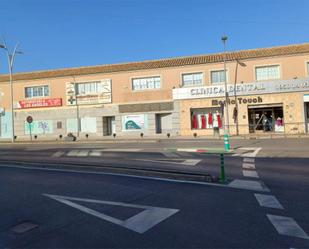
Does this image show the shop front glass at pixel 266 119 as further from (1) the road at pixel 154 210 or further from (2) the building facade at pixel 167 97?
(1) the road at pixel 154 210

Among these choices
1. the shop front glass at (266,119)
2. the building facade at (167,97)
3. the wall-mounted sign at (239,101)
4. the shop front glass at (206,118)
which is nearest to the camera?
the building facade at (167,97)

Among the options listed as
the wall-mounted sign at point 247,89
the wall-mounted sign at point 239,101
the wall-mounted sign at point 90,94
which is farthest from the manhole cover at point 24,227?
the wall-mounted sign at point 90,94

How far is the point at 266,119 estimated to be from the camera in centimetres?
3328

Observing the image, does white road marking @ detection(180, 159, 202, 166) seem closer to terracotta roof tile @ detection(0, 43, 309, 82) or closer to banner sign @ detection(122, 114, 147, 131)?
terracotta roof tile @ detection(0, 43, 309, 82)

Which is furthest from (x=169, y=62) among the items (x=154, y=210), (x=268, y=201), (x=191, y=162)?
(x=154, y=210)

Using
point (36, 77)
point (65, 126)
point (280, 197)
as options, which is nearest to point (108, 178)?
point (280, 197)

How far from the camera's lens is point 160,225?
590 cm

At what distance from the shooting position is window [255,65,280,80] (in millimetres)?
32969

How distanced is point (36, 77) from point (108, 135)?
11.2 meters

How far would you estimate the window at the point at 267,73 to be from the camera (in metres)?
33.0

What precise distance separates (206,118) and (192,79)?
13.8ft

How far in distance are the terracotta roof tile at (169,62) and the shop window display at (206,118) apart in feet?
15.8

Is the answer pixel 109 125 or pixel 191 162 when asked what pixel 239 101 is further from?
pixel 191 162

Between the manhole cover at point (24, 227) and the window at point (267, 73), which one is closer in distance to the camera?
the manhole cover at point (24, 227)
